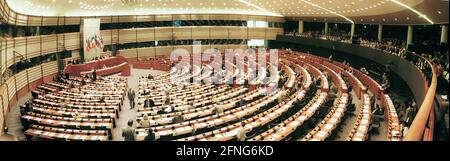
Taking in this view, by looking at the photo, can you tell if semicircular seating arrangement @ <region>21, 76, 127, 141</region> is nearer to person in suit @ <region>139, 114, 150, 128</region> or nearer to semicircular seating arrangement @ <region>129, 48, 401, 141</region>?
person in suit @ <region>139, 114, 150, 128</region>

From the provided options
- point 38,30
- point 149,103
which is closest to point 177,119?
point 149,103

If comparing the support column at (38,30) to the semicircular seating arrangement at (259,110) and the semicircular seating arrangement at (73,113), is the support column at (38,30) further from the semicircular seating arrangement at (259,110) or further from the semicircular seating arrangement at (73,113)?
the semicircular seating arrangement at (259,110)

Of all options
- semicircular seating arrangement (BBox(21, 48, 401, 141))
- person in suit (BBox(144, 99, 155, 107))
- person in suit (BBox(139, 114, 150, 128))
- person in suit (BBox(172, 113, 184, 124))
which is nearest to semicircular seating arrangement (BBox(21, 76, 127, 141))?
semicircular seating arrangement (BBox(21, 48, 401, 141))

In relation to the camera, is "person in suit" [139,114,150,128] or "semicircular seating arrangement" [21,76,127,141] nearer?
"semicircular seating arrangement" [21,76,127,141]

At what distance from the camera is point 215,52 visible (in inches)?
1636

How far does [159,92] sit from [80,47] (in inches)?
596
